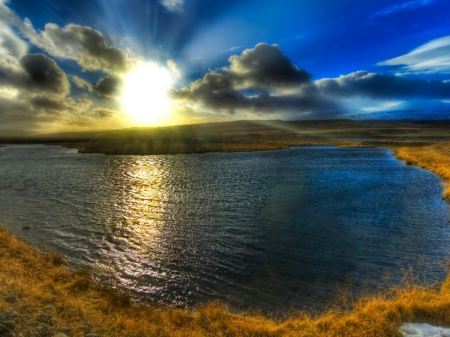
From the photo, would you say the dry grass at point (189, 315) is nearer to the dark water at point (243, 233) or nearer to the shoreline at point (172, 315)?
the shoreline at point (172, 315)

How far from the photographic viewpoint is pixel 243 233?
18109 mm

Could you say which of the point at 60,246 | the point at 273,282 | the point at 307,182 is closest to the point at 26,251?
the point at 60,246

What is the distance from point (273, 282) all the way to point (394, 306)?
481 cm

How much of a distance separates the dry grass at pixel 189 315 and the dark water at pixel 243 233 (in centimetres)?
126

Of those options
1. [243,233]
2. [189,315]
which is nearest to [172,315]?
[189,315]

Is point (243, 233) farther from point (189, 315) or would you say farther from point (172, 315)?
point (172, 315)

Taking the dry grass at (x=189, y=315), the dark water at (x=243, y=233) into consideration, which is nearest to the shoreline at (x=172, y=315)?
the dry grass at (x=189, y=315)

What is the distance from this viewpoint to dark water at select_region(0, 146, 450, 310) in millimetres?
12375

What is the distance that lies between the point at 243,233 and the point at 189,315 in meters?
8.75

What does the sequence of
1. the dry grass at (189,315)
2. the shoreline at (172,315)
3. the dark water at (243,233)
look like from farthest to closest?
the dark water at (243,233) → the dry grass at (189,315) → the shoreline at (172,315)

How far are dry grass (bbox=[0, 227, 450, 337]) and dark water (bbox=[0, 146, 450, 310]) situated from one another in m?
1.26

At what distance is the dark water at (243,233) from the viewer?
12.4 m

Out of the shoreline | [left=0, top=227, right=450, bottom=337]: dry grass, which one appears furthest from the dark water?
[left=0, top=227, right=450, bottom=337]: dry grass

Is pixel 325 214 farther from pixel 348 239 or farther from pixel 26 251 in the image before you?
pixel 26 251
